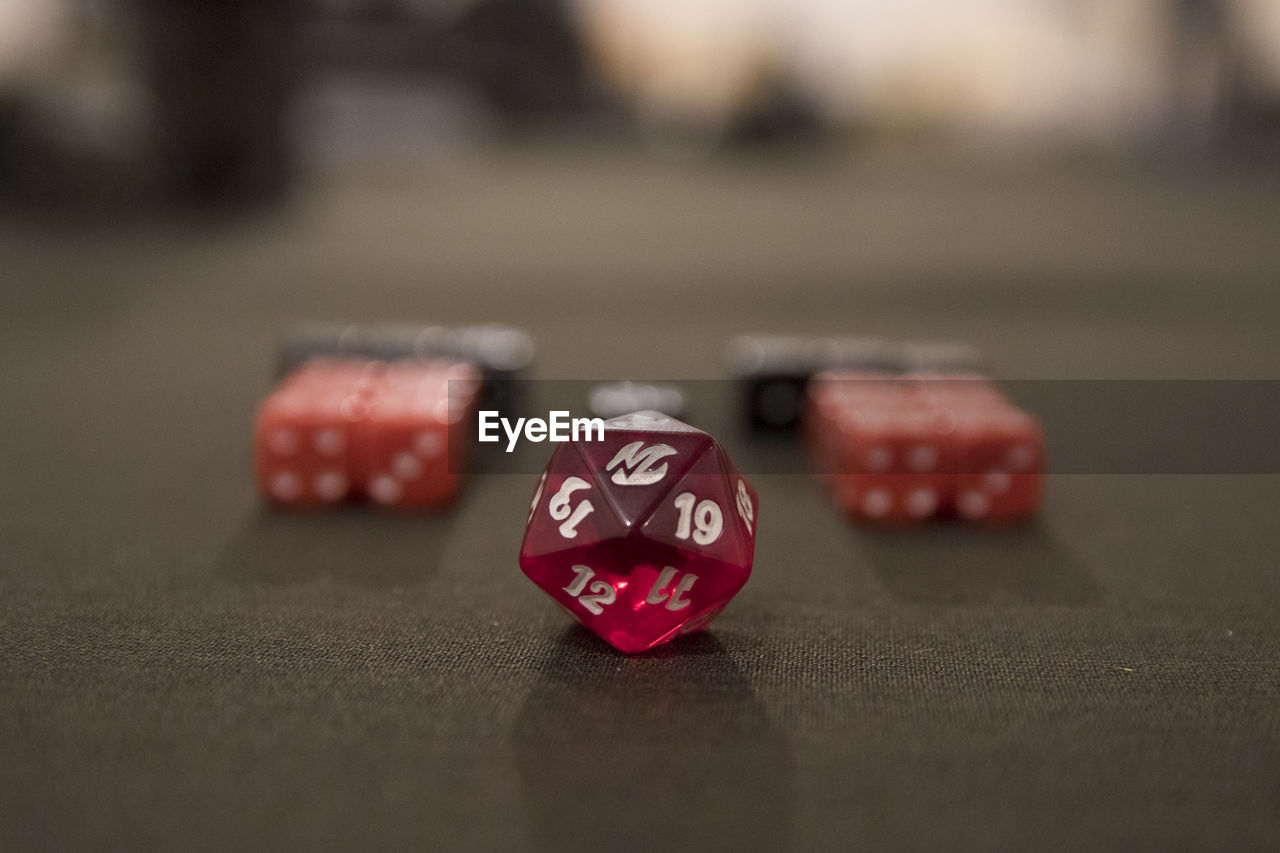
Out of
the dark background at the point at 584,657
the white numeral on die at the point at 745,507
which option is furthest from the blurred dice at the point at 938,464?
the white numeral on die at the point at 745,507

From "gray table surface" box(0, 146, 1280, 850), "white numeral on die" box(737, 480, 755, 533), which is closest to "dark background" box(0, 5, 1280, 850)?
"gray table surface" box(0, 146, 1280, 850)

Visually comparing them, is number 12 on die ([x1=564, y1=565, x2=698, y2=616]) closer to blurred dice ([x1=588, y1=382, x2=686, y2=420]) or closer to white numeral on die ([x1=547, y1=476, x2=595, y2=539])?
white numeral on die ([x1=547, y1=476, x2=595, y2=539])

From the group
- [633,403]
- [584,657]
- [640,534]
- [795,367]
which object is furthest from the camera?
[795,367]

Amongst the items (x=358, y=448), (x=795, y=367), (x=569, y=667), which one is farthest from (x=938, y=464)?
(x=358, y=448)

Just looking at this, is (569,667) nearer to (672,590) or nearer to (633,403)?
(672,590)

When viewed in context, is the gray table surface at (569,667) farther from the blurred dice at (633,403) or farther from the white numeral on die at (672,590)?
the blurred dice at (633,403)

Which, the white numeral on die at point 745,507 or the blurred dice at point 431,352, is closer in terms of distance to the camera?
the white numeral on die at point 745,507

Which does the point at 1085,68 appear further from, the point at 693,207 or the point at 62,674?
the point at 62,674
